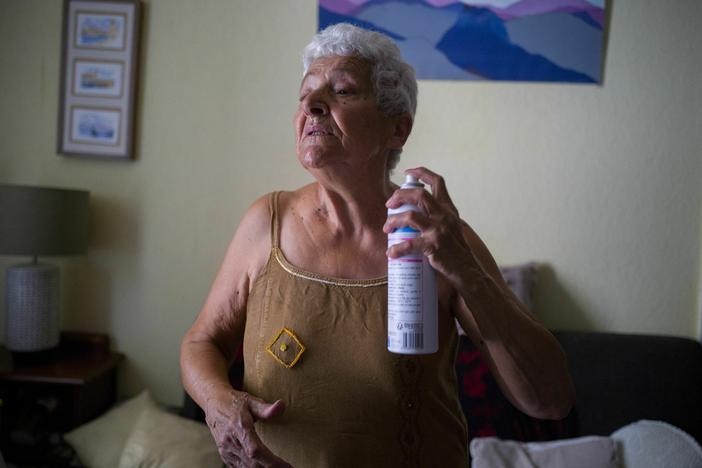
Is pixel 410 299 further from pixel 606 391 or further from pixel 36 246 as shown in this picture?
pixel 36 246

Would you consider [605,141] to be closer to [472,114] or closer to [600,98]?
[600,98]

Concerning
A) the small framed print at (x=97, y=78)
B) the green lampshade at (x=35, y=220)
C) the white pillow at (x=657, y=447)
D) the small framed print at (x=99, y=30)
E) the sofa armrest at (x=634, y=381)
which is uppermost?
the small framed print at (x=99, y=30)

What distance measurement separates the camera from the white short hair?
920 millimetres

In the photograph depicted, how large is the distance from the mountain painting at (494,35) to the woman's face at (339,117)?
127cm

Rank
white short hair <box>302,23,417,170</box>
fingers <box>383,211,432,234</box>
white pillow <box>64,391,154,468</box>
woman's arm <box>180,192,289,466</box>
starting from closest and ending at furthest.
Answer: fingers <box>383,211,432,234</box>
woman's arm <box>180,192,289,466</box>
white short hair <box>302,23,417,170</box>
white pillow <box>64,391,154,468</box>

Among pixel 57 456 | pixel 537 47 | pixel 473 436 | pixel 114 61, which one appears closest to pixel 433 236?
pixel 473 436

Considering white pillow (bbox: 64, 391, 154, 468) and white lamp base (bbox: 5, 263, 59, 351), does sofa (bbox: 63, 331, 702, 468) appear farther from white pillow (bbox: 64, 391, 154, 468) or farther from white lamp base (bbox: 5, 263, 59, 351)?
white lamp base (bbox: 5, 263, 59, 351)

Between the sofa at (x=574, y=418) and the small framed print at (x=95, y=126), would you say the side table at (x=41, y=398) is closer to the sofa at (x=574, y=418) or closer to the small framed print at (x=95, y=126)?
the sofa at (x=574, y=418)

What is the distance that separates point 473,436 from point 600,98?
4.94 ft

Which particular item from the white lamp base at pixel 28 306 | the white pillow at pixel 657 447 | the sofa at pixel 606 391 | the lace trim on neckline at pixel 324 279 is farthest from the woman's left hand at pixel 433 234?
the white lamp base at pixel 28 306

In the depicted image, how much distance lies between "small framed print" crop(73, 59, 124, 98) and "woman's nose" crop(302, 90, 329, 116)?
5.30 feet

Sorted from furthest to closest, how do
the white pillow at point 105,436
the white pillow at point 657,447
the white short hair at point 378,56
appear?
the white pillow at point 105,436
the white pillow at point 657,447
the white short hair at point 378,56

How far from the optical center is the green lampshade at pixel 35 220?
1813 millimetres

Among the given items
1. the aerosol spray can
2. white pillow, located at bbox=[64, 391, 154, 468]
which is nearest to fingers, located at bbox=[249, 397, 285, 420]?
the aerosol spray can
